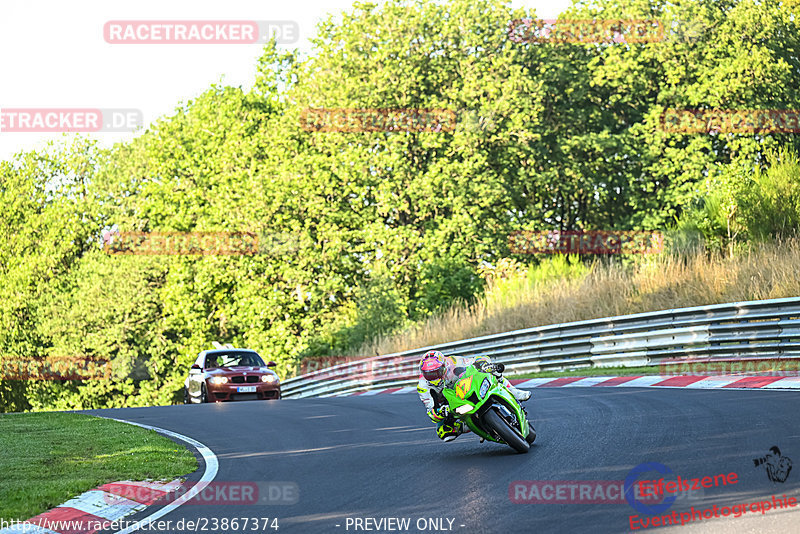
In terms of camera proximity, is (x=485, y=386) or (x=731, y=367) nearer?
(x=485, y=386)

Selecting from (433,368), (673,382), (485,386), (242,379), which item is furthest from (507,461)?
(242,379)

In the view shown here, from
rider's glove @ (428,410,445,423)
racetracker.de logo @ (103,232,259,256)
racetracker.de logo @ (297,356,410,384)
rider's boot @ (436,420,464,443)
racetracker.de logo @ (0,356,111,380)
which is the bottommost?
racetracker.de logo @ (0,356,111,380)


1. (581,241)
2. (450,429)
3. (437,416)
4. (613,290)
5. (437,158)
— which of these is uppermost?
(437,158)

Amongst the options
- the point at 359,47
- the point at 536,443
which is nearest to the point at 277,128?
the point at 359,47

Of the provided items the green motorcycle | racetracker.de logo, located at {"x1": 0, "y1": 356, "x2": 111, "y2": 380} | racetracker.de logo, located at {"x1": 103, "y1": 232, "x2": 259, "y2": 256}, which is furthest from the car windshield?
racetracker.de logo, located at {"x1": 0, "y1": 356, "x2": 111, "y2": 380}

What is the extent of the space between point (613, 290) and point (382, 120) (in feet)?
63.5

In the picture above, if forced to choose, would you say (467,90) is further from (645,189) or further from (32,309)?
(32,309)

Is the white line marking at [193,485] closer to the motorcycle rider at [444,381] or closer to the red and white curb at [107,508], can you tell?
the red and white curb at [107,508]

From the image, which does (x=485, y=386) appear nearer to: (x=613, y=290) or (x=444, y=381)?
(x=444, y=381)

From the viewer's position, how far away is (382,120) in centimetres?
4144

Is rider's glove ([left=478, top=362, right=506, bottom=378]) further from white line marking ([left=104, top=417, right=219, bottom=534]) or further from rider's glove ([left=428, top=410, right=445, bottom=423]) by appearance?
white line marking ([left=104, top=417, right=219, bottom=534])

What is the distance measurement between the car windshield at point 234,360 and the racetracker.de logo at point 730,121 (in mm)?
25437

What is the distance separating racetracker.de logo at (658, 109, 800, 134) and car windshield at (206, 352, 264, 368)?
25.4 m

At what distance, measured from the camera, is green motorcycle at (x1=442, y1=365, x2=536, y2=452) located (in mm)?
9492
